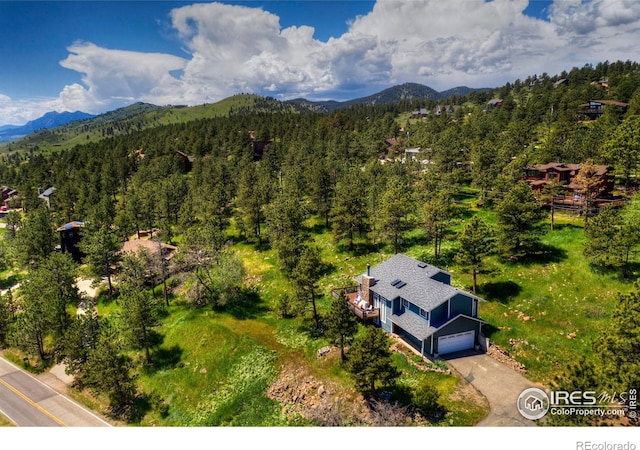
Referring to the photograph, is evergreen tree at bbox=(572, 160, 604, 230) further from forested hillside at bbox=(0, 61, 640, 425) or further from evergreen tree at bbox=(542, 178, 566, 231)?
evergreen tree at bbox=(542, 178, 566, 231)

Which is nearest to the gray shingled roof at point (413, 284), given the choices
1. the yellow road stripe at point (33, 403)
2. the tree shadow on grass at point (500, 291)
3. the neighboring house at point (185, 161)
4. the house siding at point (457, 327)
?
the house siding at point (457, 327)

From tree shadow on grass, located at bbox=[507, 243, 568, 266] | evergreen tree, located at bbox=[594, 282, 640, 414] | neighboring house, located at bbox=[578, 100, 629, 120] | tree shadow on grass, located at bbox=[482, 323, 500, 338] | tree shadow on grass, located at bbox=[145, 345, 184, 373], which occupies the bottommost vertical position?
tree shadow on grass, located at bbox=[145, 345, 184, 373]

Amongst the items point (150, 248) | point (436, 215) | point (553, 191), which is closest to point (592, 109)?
point (553, 191)

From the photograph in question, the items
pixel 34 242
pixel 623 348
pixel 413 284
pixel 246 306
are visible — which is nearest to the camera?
pixel 623 348

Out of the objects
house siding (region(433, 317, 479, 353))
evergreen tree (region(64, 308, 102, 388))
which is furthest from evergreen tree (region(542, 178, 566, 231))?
evergreen tree (region(64, 308, 102, 388))

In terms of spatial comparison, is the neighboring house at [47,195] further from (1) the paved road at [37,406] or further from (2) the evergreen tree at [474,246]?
(2) the evergreen tree at [474,246]

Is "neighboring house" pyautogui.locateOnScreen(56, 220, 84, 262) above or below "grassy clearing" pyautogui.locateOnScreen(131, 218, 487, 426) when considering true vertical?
above

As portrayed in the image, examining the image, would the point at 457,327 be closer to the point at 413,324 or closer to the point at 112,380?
the point at 413,324

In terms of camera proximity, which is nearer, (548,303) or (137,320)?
(548,303)
